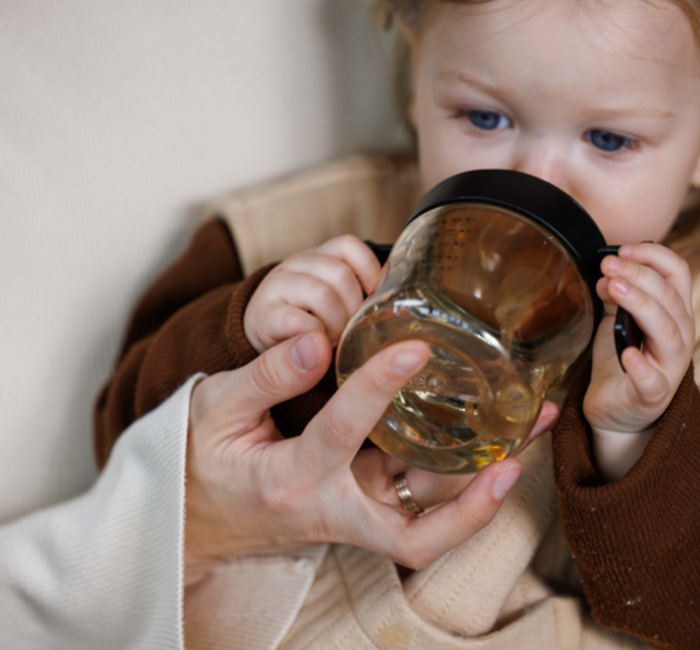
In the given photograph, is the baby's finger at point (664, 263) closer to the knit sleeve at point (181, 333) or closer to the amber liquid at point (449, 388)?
the amber liquid at point (449, 388)

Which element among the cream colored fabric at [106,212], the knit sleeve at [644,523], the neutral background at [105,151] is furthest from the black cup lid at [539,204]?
the neutral background at [105,151]

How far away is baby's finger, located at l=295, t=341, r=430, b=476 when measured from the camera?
562 mm

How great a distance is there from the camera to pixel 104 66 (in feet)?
3.21

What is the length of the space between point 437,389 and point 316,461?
0.42ft

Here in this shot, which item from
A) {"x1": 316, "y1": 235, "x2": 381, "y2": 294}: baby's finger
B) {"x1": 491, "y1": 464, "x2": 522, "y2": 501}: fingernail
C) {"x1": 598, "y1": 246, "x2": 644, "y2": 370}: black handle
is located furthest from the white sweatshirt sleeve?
{"x1": 598, "y1": 246, "x2": 644, "y2": 370}: black handle

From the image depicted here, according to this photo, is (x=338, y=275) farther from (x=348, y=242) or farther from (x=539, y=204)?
(x=539, y=204)

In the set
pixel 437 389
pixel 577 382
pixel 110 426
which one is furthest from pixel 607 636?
pixel 110 426

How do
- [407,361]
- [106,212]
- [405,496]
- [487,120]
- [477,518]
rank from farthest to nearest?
[106,212] < [487,120] < [405,496] < [477,518] < [407,361]

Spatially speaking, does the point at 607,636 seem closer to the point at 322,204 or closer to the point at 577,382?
the point at 577,382

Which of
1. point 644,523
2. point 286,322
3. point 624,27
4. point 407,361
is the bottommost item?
point 644,523

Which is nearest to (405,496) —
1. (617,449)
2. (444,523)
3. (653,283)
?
(444,523)

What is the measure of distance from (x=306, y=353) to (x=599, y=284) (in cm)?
26

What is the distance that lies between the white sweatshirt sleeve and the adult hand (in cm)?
4

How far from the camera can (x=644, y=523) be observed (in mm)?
693
